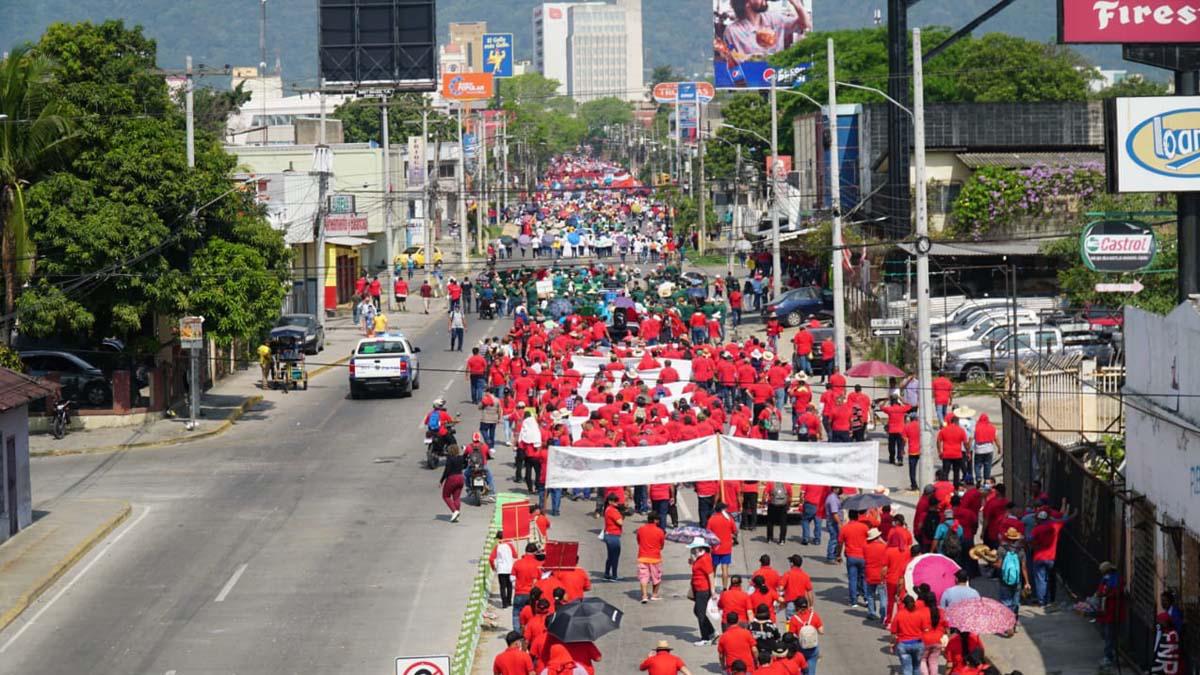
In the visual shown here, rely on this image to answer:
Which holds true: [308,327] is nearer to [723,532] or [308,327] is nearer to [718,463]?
[718,463]

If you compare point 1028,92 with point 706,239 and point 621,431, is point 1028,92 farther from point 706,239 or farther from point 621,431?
point 621,431

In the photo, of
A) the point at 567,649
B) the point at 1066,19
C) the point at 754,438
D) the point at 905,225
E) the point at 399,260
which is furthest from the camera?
the point at 399,260

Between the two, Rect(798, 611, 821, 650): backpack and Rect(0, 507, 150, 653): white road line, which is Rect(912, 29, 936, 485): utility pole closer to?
Rect(798, 611, 821, 650): backpack

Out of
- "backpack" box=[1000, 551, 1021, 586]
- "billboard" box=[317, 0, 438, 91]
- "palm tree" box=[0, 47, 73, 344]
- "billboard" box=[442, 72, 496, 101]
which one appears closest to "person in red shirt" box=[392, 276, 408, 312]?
"billboard" box=[317, 0, 438, 91]

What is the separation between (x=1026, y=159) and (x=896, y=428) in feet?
113

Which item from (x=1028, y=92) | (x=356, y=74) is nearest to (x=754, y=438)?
(x=356, y=74)

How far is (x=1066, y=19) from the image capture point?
89.6ft

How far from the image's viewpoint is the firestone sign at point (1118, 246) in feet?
94.4

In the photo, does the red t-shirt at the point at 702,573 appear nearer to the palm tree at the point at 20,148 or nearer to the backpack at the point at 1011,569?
the backpack at the point at 1011,569

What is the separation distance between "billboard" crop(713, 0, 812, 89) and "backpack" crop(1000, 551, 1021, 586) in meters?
138

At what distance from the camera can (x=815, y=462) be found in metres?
27.7

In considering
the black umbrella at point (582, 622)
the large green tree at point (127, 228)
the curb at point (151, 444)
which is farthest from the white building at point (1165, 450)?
the large green tree at point (127, 228)

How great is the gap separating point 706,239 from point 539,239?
1098 cm

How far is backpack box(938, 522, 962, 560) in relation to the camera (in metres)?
24.0
